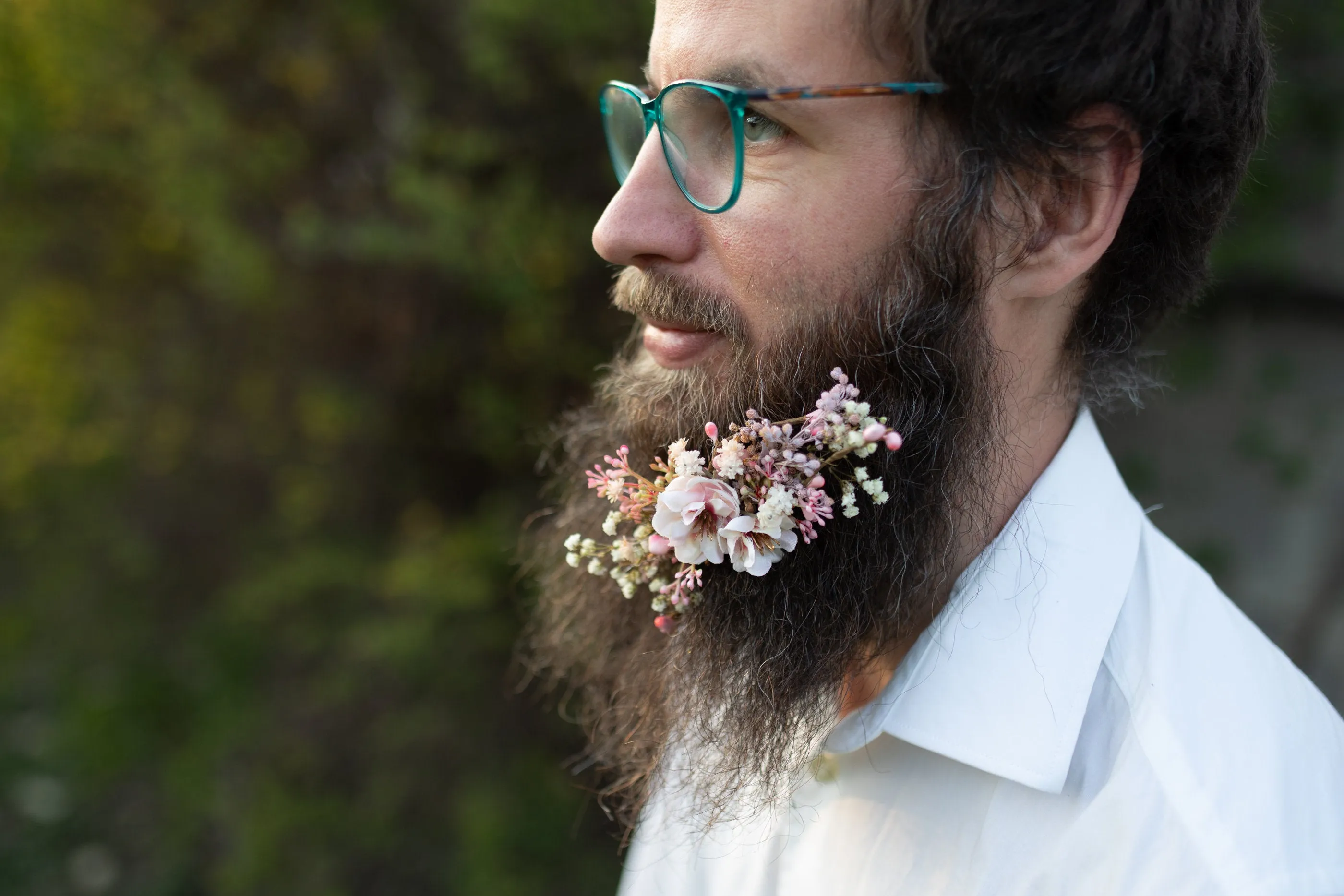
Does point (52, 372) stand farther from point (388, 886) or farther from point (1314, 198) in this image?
point (1314, 198)

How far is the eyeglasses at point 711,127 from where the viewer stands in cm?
147

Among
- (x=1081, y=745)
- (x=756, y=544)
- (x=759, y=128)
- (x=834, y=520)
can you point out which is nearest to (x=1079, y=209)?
(x=759, y=128)

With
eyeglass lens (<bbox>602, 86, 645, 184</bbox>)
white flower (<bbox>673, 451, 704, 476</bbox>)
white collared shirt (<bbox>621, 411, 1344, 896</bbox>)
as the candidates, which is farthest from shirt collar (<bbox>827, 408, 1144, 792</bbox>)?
eyeglass lens (<bbox>602, 86, 645, 184</bbox>)

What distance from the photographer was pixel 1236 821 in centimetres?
138

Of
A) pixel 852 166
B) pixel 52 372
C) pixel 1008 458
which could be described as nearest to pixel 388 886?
pixel 52 372

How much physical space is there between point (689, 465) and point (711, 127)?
57cm

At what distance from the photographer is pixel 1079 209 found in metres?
1.55

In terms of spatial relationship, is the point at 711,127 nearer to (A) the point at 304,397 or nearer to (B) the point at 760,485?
(B) the point at 760,485

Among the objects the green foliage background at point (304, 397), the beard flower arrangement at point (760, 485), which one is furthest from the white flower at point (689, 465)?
the green foliage background at point (304, 397)

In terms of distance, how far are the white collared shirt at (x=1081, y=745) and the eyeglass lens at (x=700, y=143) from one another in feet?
2.62

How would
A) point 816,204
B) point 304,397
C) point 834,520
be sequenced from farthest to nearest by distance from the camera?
point 304,397 → point 834,520 → point 816,204

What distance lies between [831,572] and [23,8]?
3.65 m

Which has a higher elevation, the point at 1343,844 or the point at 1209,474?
the point at 1343,844

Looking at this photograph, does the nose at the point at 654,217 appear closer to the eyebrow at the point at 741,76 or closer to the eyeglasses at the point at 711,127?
the eyeglasses at the point at 711,127
